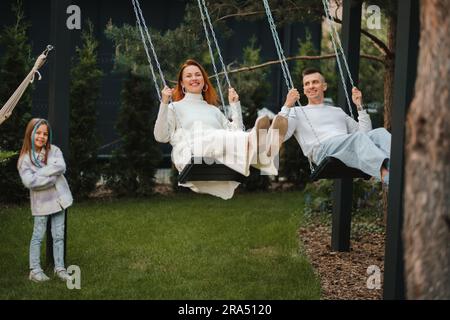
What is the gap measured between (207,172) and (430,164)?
1935 mm

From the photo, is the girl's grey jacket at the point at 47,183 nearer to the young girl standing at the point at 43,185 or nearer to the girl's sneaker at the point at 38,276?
the young girl standing at the point at 43,185

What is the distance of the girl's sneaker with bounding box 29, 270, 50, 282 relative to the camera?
5.54 m

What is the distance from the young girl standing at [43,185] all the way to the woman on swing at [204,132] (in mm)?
770

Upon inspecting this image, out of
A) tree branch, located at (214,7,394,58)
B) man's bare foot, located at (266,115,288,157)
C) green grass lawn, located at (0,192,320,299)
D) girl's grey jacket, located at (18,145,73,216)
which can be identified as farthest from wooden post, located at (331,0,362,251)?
girl's grey jacket, located at (18,145,73,216)

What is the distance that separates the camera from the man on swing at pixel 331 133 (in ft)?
16.8

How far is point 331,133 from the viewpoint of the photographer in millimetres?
5699

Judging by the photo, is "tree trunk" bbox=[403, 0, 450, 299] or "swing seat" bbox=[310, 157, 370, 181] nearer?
"tree trunk" bbox=[403, 0, 450, 299]

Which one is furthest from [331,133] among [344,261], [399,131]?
[344,261]

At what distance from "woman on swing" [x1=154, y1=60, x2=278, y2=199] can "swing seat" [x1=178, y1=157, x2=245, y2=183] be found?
51mm

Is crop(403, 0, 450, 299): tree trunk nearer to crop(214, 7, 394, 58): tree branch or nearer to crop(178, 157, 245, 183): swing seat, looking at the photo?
crop(178, 157, 245, 183): swing seat

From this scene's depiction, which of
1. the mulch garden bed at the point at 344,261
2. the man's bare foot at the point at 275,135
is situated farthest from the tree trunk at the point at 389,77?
the man's bare foot at the point at 275,135
